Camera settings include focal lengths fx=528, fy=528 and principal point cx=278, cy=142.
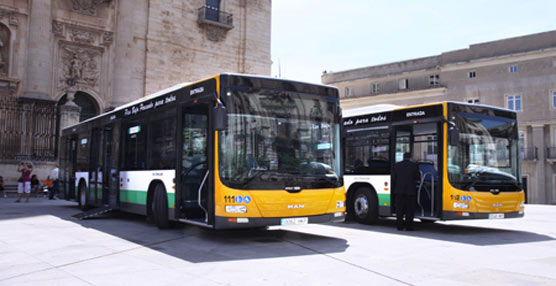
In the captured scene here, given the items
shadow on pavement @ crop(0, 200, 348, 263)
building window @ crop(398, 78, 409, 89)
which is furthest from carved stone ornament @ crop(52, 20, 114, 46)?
building window @ crop(398, 78, 409, 89)

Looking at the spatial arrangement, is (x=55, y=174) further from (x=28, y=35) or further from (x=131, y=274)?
(x=131, y=274)

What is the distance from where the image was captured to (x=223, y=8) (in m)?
36.7

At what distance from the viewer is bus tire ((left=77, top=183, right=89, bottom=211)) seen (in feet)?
53.0

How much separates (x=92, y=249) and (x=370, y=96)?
41572mm

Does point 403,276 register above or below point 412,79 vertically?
below

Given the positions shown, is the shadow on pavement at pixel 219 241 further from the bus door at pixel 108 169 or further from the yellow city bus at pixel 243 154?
the bus door at pixel 108 169

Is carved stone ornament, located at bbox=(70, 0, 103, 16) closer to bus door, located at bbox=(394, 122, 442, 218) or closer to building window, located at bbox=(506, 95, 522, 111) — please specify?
bus door, located at bbox=(394, 122, 442, 218)

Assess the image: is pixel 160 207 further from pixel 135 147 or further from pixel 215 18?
pixel 215 18

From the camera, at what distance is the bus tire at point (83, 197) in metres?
16.1

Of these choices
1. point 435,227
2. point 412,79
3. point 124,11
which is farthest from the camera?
point 412,79

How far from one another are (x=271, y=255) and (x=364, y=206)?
5613 mm

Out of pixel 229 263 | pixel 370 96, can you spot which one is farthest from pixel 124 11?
pixel 229 263

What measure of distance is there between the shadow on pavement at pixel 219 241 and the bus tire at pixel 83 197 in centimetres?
324

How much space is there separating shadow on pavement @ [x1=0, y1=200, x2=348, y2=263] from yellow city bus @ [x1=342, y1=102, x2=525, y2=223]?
2.66 metres
